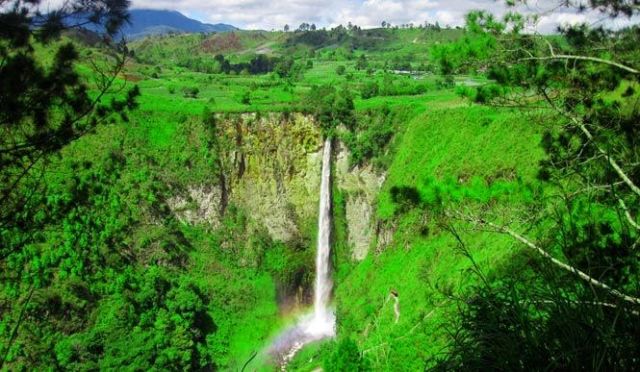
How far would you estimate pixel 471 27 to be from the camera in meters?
7.55

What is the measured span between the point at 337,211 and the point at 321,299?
4772mm

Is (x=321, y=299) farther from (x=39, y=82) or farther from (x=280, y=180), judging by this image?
(x=39, y=82)

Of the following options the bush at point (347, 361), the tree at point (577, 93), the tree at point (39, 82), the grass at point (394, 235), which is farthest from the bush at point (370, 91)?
the tree at point (39, 82)

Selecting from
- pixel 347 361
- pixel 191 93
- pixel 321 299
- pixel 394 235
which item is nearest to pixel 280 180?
pixel 321 299

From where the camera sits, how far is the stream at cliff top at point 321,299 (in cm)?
2516

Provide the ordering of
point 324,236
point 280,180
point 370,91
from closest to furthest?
point 324,236 → point 280,180 → point 370,91

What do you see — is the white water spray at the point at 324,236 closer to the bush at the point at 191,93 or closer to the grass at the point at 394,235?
the grass at the point at 394,235

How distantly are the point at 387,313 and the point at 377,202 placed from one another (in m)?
8.86

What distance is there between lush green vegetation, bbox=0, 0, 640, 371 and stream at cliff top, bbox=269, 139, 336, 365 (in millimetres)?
604

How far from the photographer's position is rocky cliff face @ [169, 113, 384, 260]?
90.7 ft

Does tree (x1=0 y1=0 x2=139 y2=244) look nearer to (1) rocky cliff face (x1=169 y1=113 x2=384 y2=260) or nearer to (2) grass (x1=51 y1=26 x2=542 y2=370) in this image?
(2) grass (x1=51 y1=26 x2=542 y2=370)

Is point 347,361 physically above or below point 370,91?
below

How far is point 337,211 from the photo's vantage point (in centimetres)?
2873

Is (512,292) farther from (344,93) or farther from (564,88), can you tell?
(344,93)
